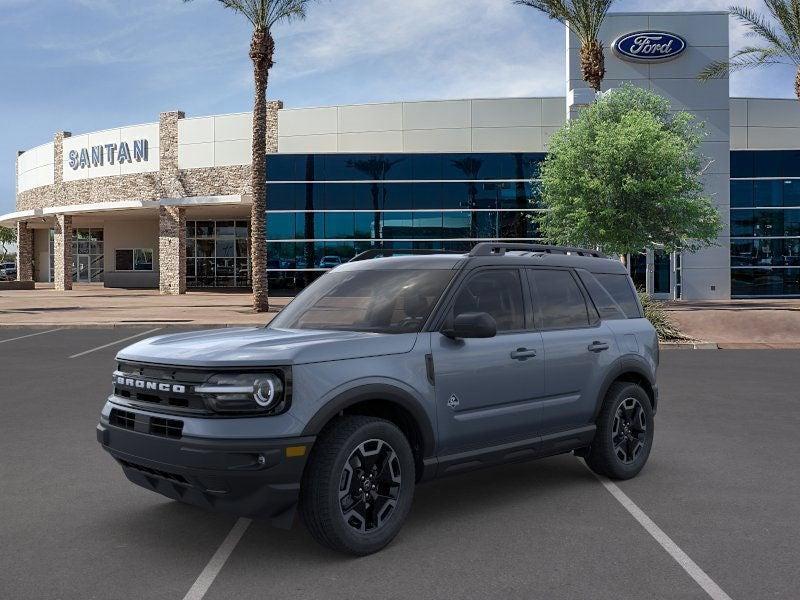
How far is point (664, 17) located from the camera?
35.0 metres

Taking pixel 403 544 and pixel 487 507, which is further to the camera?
pixel 487 507

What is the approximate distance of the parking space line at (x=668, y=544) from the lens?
4.09 metres

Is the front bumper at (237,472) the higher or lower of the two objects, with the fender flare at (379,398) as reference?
lower

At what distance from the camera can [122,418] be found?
4.74m

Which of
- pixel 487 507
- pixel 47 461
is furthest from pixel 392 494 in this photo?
pixel 47 461

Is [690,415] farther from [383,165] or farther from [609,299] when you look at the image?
[383,165]

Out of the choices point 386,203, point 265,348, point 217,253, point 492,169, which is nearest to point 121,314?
point 386,203

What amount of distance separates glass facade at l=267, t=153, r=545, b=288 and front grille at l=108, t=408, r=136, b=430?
1256 inches

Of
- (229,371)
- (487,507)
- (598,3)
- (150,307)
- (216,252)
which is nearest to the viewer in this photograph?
(229,371)

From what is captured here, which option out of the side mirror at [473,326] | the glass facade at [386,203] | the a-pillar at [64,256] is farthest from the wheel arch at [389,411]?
the a-pillar at [64,256]

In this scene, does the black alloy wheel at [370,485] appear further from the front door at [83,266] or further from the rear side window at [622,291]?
the front door at [83,266]

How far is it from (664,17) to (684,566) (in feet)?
115

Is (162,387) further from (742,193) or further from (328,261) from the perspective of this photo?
(742,193)

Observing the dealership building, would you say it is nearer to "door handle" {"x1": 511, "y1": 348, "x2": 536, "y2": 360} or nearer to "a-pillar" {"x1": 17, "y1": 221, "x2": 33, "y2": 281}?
"a-pillar" {"x1": 17, "y1": 221, "x2": 33, "y2": 281}
